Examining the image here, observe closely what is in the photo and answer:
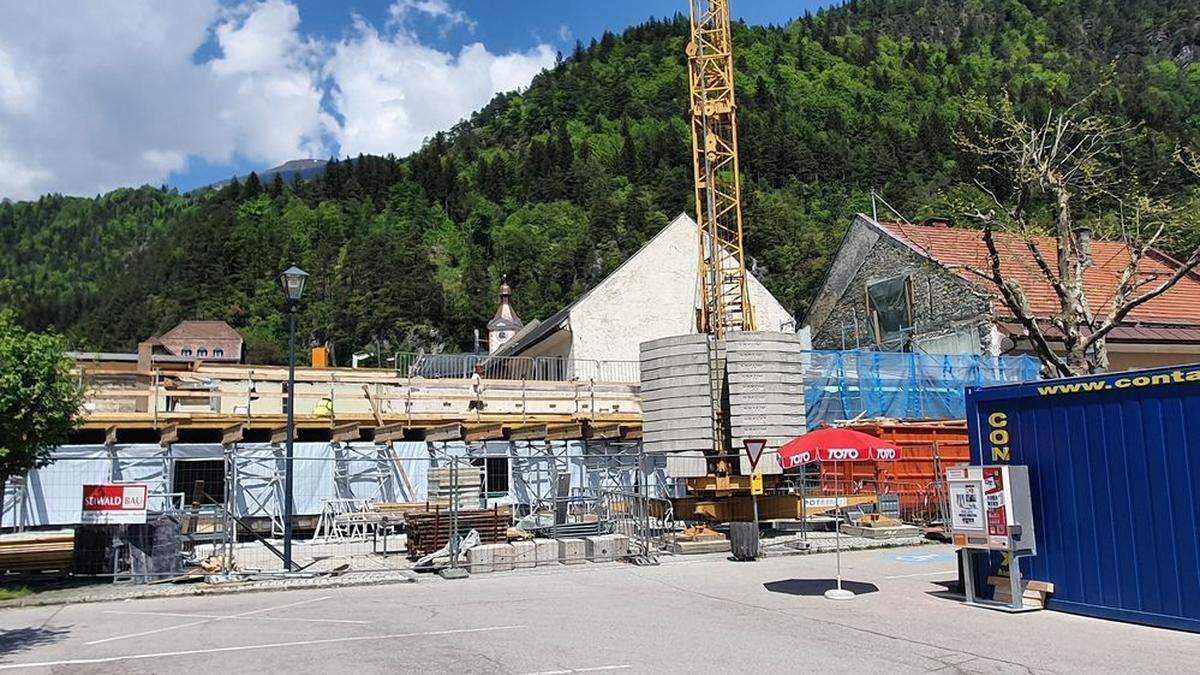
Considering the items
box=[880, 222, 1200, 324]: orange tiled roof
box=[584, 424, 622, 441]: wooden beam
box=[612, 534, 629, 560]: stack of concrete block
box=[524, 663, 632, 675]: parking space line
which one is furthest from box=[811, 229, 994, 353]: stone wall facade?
box=[524, 663, 632, 675]: parking space line

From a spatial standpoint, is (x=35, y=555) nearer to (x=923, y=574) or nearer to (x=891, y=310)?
(x=923, y=574)

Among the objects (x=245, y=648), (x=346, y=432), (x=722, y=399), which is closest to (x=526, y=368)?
(x=346, y=432)

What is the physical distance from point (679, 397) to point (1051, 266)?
2031 centimetres

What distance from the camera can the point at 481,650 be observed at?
33.1ft

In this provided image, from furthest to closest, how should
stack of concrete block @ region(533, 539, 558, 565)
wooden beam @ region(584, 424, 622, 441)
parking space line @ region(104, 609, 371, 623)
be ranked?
1. wooden beam @ region(584, 424, 622, 441)
2. stack of concrete block @ region(533, 539, 558, 565)
3. parking space line @ region(104, 609, 371, 623)

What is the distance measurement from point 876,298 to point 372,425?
20.1 m

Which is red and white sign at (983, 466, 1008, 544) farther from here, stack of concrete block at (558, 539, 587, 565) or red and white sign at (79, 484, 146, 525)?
red and white sign at (79, 484, 146, 525)

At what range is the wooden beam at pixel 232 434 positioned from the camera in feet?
81.5

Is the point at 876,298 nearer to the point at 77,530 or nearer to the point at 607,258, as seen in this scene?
the point at 77,530

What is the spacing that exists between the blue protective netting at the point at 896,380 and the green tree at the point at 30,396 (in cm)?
2220

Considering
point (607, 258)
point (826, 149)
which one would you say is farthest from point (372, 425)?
point (826, 149)

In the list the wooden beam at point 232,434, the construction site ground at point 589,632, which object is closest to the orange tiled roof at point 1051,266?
the construction site ground at point 589,632

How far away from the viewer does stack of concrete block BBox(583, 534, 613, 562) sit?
1853cm

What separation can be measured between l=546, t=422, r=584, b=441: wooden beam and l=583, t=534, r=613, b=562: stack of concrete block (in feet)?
30.7
